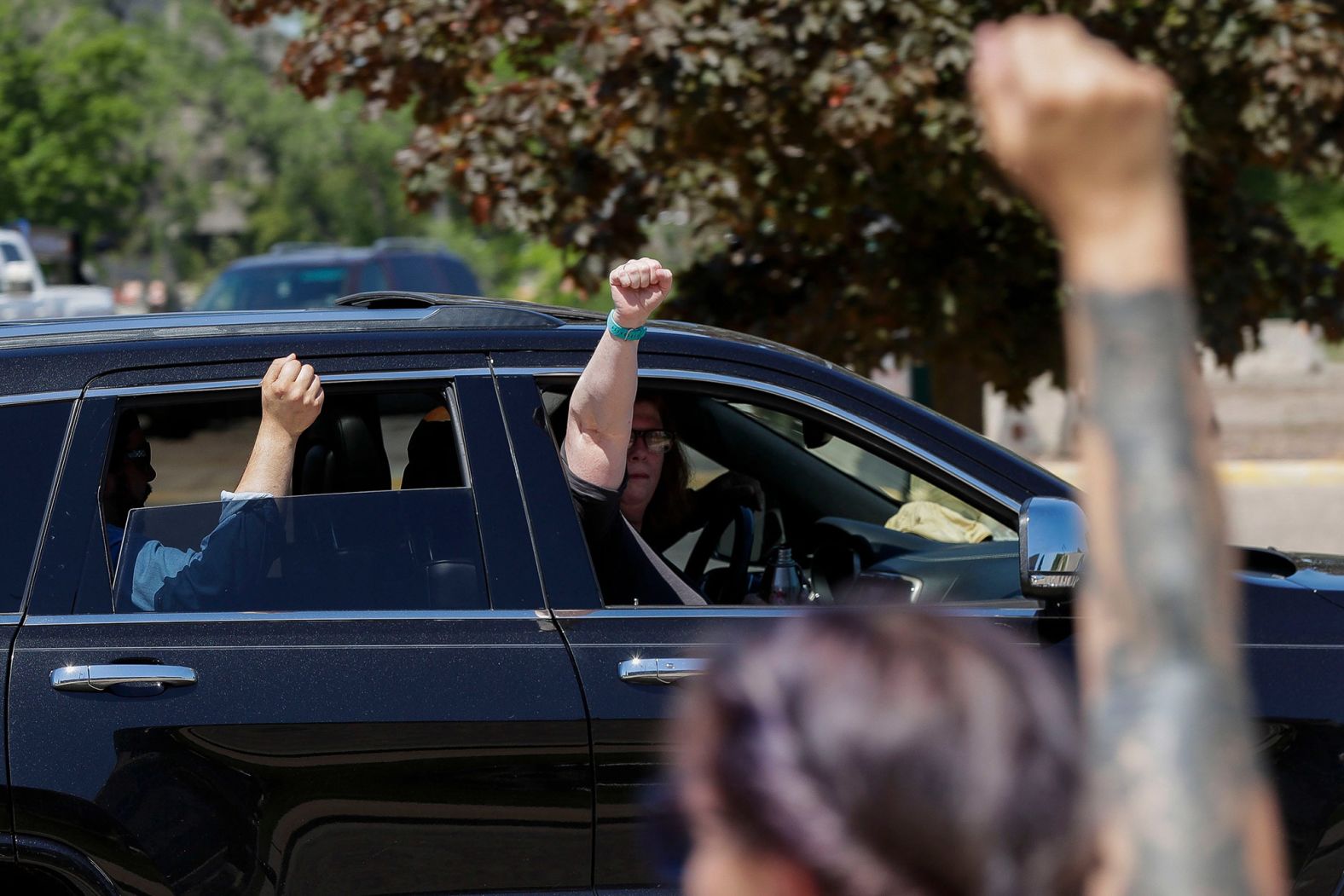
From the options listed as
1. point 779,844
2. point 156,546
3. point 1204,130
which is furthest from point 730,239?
point 779,844

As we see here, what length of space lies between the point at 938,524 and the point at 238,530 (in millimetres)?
1733

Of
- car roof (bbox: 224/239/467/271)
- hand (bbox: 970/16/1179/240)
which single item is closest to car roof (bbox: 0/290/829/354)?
hand (bbox: 970/16/1179/240)

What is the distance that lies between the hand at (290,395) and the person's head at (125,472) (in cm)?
31

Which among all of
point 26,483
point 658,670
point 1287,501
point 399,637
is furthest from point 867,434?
point 1287,501

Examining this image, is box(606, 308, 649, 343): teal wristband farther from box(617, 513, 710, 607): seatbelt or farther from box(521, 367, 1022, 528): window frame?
box(617, 513, 710, 607): seatbelt

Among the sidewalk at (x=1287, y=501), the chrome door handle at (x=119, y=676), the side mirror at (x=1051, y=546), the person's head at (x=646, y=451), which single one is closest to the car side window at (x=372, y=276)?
the sidewalk at (x=1287, y=501)

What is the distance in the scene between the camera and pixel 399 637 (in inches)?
120

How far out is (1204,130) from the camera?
650 centimetres

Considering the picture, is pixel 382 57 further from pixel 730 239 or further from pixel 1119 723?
pixel 1119 723

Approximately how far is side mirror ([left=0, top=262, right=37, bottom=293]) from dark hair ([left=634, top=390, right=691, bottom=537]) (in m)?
19.9

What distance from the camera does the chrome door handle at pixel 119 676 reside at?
289 cm

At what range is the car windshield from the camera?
14.2 meters

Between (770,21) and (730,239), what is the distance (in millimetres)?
1763

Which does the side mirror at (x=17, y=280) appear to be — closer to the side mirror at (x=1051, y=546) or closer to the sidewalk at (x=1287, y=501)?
the sidewalk at (x=1287, y=501)
